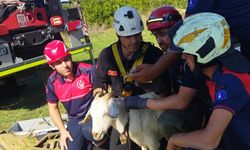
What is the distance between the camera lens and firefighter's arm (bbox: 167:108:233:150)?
2.77m

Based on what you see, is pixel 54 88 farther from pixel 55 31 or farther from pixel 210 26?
pixel 55 31

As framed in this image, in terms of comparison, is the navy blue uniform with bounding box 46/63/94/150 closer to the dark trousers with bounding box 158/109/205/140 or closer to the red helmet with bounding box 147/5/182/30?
the red helmet with bounding box 147/5/182/30

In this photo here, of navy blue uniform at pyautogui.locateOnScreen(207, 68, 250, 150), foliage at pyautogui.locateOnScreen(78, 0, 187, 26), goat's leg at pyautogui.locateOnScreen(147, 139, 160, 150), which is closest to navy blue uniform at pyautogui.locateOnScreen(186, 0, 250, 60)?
navy blue uniform at pyautogui.locateOnScreen(207, 68, 250, 150)

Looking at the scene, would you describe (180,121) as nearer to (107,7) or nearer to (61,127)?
(61,127)

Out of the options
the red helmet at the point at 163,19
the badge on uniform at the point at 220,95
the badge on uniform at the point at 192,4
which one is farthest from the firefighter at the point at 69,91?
the badge on uniform at the point at 220,95

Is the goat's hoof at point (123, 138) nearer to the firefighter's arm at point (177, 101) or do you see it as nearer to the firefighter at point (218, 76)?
the firefighter's arm at point (177, 101)

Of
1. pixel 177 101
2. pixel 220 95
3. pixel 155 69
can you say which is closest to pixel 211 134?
pixel 220 95

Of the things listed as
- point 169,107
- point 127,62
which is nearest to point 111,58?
point 127,62

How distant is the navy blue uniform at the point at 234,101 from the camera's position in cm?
278

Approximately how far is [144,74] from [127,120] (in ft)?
1.49

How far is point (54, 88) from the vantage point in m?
4.76

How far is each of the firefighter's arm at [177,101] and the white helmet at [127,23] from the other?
909 millimetres

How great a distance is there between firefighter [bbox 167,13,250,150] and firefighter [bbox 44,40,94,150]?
182cm

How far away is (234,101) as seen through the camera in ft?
9.10
